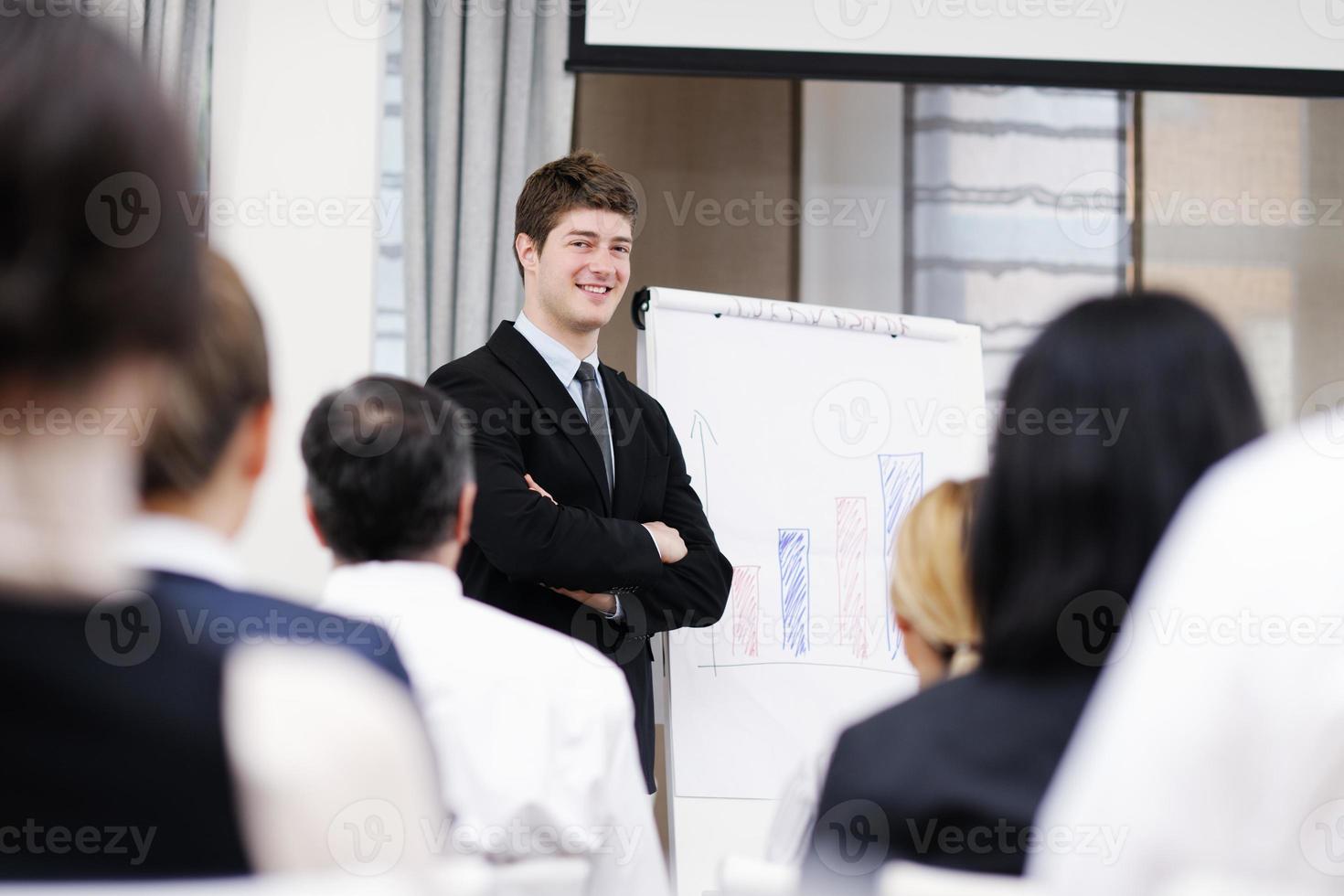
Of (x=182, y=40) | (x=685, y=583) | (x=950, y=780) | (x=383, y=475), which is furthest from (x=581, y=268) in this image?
(x=950, y=780)

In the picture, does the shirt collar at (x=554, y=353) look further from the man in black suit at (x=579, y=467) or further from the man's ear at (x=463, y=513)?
the man's ear at (x=463, y=513)

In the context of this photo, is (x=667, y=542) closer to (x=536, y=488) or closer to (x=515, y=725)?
(x=536, y=488)

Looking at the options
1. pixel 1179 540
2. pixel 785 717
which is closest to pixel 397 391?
pixel 1179 540

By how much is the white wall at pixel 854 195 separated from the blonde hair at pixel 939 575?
2529 millimetres

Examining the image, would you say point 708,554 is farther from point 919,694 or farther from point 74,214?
point 74,214

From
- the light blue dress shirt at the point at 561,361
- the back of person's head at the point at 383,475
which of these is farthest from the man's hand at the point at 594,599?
the back of person's head at the point at 383,475

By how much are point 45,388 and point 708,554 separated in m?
1.87

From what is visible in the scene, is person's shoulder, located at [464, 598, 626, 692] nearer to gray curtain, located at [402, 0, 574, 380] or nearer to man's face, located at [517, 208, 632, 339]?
man's face, located at [517, 208, 632, 339]

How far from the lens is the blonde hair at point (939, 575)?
4.09 feet

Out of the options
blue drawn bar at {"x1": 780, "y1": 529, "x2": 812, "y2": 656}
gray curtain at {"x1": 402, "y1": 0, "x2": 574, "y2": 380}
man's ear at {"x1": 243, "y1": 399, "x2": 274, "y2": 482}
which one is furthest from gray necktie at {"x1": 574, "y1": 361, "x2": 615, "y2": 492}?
man's ear at {"x1": 243, "y1": 399, "x2": 274, "y2": 482}

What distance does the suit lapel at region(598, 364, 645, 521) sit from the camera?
235cm

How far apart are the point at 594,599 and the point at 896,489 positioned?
89 cm

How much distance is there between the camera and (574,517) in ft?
7.04

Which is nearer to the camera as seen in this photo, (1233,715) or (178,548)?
(1233,715)
